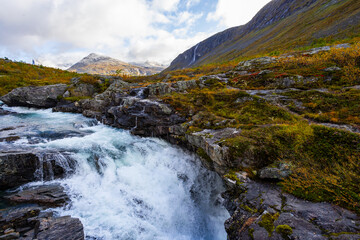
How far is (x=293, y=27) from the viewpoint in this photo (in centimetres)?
7231

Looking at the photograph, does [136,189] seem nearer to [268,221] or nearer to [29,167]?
[29,167]

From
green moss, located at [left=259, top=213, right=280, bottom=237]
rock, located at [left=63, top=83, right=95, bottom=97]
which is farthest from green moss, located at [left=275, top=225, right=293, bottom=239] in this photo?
rock, located at [left=63, top=83, right=95, bottom=97]

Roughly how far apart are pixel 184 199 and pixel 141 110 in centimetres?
1253

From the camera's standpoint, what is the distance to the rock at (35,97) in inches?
1182

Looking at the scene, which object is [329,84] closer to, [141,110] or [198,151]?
[198,151]

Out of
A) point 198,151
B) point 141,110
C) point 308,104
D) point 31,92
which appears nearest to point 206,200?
point 198,151

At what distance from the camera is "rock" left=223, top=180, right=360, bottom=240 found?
16.0 feet

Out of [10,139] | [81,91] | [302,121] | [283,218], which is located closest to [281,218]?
[283,218]

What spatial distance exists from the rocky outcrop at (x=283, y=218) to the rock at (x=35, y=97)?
40.0 meters

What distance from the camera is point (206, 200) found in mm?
11992

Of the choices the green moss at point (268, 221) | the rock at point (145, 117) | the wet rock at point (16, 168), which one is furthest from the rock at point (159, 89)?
the green moss at point (268, 221)

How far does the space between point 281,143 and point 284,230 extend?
537 cm

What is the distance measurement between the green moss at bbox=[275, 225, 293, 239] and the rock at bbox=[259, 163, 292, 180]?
290 cm

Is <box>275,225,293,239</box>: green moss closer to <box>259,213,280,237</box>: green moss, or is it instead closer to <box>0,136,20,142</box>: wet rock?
<box>259,213,280,237</box>: green moss
